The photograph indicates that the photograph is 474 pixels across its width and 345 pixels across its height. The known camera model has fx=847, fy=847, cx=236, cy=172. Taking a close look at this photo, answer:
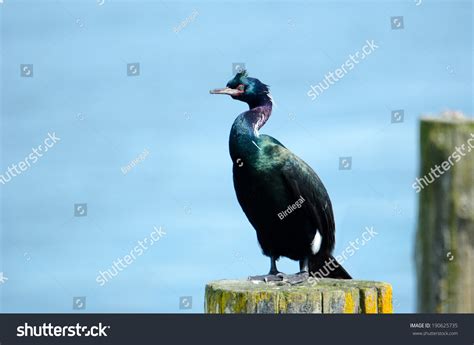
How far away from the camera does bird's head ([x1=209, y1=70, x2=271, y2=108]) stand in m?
9.27

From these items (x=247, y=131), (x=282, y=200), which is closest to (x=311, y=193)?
(x=282, y=200)

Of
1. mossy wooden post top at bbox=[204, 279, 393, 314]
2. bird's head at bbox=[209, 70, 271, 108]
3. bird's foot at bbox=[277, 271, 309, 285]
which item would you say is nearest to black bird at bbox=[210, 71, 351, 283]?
bird's foot at bbox=[277, 271, 309, 285]

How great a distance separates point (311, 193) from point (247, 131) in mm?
941

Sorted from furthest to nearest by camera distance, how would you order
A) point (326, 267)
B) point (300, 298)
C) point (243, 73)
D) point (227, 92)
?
1. point (243, 73)
2. point (227, 92)
3. point (326, 267)
4. point (300, 298)

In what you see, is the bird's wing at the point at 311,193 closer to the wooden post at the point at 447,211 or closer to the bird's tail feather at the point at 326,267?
the bird's tail feather at the point at 326,267

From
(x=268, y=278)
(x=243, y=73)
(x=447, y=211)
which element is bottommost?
(x=268, y=278)

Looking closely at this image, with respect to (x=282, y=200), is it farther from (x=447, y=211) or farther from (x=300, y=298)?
(x=447, y=211)

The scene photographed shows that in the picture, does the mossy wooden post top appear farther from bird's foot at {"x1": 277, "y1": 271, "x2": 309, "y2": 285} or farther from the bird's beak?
the bird's beak

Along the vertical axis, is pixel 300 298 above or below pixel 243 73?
below

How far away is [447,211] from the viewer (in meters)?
4.27

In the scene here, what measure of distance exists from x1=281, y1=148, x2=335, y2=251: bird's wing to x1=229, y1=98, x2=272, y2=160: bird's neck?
1.39ft

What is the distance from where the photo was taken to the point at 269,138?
8.99 meters
